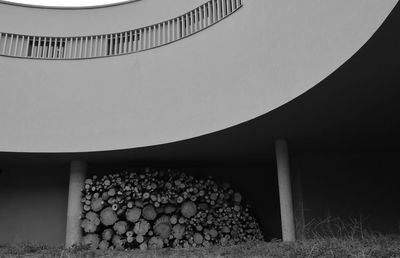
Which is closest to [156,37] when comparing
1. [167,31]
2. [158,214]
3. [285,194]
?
[167,31]

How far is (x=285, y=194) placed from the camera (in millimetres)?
7188

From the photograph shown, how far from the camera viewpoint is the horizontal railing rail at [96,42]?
821cm

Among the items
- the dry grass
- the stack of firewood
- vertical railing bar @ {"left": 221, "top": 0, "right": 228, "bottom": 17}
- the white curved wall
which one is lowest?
the dry grass

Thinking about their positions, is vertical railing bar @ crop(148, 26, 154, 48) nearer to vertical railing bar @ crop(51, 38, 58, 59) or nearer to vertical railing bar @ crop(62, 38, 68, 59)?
vertical railing bar @ crop(62, 38, 68, 59)

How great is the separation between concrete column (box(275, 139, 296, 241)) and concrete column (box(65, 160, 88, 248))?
14.2 ft

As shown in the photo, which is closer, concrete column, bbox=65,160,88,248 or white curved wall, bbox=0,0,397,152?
white curved wall, bbox=0,0,397,152

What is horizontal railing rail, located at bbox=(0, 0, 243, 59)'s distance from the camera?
8211 mm

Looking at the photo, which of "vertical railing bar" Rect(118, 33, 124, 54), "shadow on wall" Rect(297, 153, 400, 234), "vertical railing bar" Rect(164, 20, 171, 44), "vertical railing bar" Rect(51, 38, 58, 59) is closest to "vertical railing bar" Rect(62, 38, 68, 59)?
"vertical railing bar" Rect(51, 38, 58, 59)

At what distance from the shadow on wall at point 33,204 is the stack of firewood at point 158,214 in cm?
116

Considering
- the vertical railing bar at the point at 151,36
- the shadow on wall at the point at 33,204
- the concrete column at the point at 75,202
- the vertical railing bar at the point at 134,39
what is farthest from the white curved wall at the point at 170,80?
the shadow on wall at the point at 33,204

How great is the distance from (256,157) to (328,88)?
12.8ft

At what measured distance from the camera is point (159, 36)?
8344 millimetres

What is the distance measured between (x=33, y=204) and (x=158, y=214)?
3.26 metres

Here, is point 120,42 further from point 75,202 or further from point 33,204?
point 33,204
